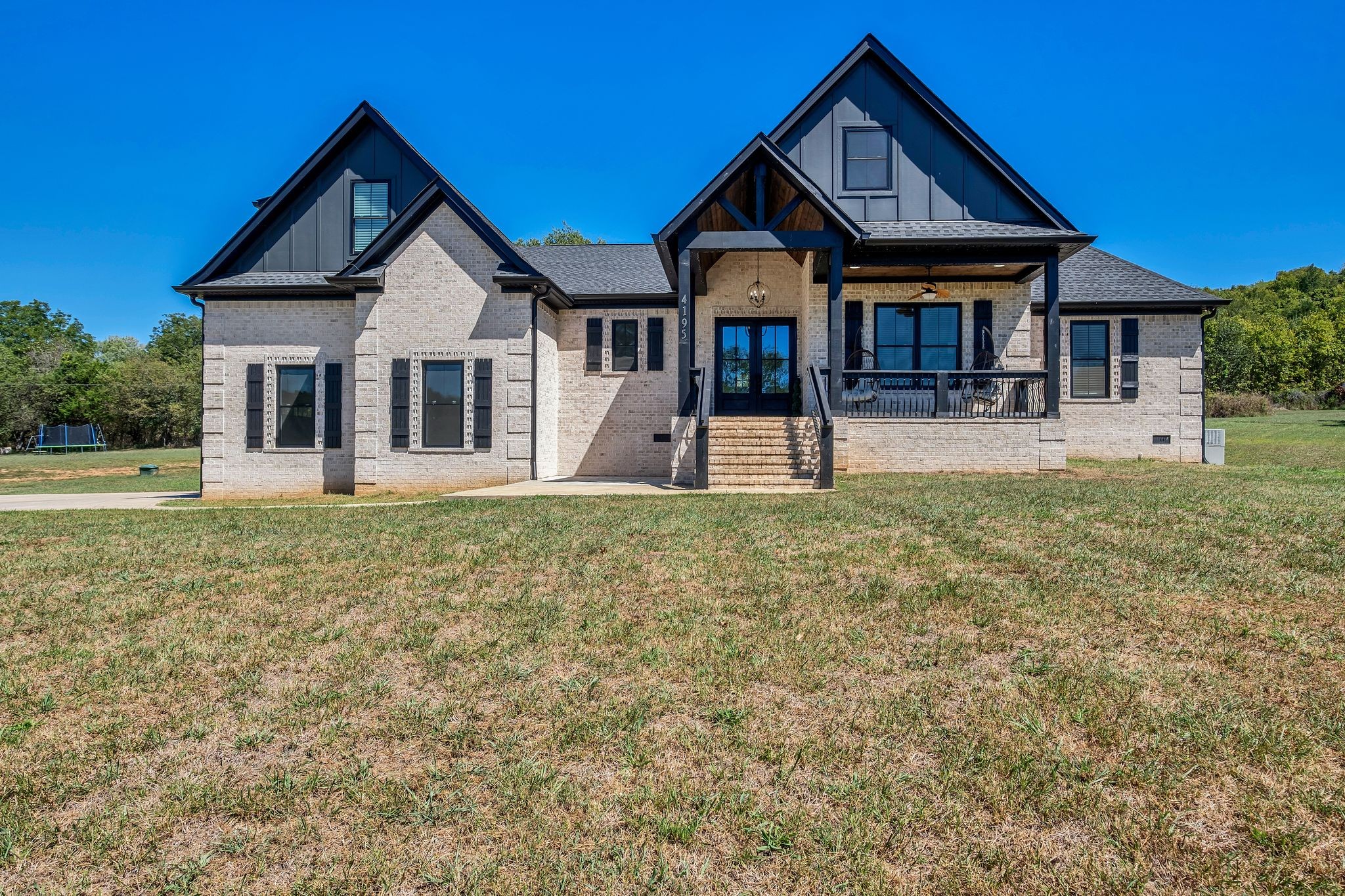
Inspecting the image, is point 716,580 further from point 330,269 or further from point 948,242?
point 330,269

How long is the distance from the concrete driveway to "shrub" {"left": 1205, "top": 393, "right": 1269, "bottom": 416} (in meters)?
39.4

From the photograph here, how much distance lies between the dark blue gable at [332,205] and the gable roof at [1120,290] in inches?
582

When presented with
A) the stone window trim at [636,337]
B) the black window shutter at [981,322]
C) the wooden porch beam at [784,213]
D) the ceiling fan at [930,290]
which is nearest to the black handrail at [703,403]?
the wooden porch beam at [784,213]

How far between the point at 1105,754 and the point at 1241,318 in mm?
80383

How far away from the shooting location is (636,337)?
1748cm

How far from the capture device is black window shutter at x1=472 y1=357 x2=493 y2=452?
50.5ft

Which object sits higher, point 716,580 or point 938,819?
point 716,580

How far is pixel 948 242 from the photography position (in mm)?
14336

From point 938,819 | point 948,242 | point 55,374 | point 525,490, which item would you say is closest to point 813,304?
point 948,242

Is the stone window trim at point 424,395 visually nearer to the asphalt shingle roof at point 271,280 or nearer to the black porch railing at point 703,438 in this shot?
the asphalt shingle roof at point 271,280

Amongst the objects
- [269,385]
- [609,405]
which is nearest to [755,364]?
[609,405]

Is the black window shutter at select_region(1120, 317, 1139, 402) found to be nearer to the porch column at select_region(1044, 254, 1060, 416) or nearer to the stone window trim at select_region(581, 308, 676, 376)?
the porch column at select_region(1044, 254, 1060, 416)

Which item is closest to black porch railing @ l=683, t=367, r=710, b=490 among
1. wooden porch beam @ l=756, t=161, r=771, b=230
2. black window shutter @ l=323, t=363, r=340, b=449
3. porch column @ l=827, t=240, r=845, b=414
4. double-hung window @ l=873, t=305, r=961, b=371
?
porch column @ l=827, t=240, r=845, b=414

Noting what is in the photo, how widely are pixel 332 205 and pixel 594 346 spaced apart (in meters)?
6.59
